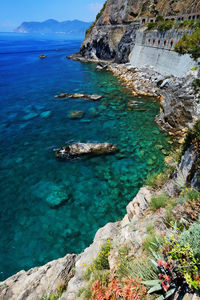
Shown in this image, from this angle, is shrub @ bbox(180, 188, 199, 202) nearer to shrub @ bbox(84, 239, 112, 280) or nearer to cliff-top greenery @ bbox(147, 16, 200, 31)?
shrub @ bbox(84, 239, 112, 280)

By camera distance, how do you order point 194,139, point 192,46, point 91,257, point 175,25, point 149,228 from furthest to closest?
point 175,25, point 192,46, point 194,139, point 91,257, point 149,228

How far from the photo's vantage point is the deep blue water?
9984 mm

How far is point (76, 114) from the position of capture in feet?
79.2

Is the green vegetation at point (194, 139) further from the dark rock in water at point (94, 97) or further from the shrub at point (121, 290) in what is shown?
the dark rock in water at point (94, 97)

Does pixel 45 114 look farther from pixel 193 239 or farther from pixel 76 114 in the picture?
pixel 193 239

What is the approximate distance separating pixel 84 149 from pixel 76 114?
30.8 feet

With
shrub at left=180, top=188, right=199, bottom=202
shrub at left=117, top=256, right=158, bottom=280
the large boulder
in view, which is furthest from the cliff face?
the large boulder

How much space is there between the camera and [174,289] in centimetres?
367

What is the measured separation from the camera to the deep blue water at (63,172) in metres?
9.98

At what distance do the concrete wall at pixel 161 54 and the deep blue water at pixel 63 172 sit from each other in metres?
7.60

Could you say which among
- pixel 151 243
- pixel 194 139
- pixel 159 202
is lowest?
pixel 159 202

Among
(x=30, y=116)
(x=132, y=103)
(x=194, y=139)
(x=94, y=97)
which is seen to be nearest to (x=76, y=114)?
(x=30, y=116)

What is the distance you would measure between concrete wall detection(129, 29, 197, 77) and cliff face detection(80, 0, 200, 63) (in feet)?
22.8

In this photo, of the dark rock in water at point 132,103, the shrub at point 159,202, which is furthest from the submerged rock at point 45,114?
the shrub at point 159,202
